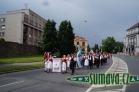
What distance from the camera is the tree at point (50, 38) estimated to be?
48.4m

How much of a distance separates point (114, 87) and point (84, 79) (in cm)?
188

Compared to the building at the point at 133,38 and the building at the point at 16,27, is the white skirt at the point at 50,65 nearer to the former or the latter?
the building at the point at 16,27

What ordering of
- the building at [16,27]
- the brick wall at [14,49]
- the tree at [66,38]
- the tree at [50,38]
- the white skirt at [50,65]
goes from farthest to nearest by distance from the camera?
the building at [16,27], the tree at [66,38], the tree at [50,38], the brick wall at [14,49], the white skirt at [50,65]

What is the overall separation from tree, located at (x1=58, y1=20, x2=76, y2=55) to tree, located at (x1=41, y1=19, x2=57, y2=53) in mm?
1847

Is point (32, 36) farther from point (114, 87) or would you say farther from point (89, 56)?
point (114, 87)

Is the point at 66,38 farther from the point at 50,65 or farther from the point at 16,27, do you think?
the point at 50,65

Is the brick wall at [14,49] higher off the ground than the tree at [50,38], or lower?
lower

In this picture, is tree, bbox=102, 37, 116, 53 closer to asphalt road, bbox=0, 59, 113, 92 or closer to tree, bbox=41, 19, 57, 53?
tree, bbox=41, 19, 57, 53

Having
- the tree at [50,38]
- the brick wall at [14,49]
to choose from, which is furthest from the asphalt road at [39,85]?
the tree at [50,38]

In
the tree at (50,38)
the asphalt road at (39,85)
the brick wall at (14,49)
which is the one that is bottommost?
the asphalt road at (39,85)

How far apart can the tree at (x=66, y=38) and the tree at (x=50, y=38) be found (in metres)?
1.85

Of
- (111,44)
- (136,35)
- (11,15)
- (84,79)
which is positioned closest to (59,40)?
(11,15)

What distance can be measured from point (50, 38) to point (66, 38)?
4.82 metres

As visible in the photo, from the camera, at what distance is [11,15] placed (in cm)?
5806
